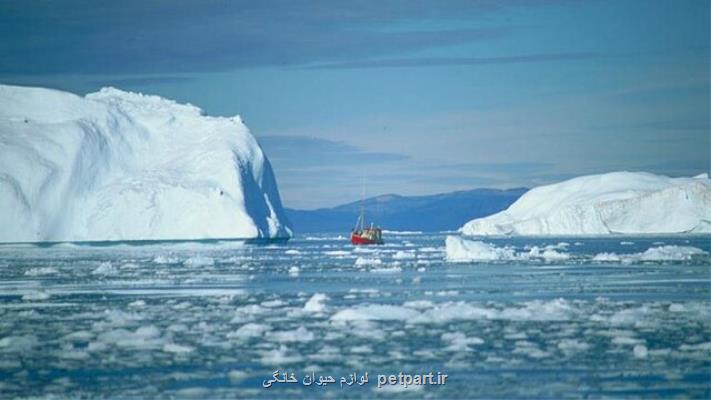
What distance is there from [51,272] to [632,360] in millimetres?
23428

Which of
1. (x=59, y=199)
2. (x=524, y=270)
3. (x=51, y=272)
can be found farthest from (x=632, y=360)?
(x=59, y=199)

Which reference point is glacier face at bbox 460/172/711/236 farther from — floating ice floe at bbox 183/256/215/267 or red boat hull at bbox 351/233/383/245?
floating ice floe at bbox 183/256/215/267

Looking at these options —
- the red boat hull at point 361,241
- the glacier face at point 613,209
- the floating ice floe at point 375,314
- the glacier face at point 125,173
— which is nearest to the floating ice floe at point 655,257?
the floating ice floe at point 375,314

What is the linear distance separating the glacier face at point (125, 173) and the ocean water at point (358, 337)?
38914 millimetres

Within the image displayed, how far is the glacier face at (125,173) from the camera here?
6700 cm

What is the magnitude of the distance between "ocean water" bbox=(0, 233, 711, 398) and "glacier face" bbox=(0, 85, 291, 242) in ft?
128

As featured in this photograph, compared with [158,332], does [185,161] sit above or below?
above

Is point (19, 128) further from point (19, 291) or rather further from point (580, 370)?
point (580, 370)

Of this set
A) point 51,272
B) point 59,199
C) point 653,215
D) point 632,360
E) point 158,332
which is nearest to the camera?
point 632,360

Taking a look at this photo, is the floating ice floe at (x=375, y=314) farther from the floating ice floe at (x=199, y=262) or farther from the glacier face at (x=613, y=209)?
the glacier face at (x=613, y=209)

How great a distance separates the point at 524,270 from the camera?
33.2 metres

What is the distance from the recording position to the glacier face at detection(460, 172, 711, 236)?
82062mm

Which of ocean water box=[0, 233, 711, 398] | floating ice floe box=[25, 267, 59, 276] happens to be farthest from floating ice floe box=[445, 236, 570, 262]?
floating ice floe box=[25, 267, 59, 276]

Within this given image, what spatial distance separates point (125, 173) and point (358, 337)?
60481 mm
